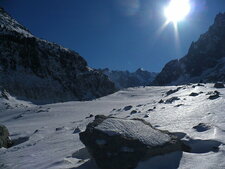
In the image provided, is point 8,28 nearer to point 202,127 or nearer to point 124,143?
point 202,127

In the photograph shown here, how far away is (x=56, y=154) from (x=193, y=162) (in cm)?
377

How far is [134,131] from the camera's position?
573 centimetres

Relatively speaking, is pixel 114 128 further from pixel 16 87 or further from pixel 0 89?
pixel 16 87

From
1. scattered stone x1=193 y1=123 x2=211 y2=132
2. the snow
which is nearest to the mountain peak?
the snow

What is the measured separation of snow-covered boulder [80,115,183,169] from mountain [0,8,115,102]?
45453 millimetres

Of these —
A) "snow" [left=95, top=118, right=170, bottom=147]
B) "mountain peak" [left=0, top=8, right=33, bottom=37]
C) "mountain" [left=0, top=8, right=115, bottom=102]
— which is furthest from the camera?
"mountain peak" [left=0, top=8, right=33, bottom=37]

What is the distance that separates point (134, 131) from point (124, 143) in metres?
0.49

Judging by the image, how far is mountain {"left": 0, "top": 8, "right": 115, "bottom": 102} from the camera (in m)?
52.2

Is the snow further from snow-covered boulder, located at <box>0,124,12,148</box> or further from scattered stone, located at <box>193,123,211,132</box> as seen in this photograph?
snow-covered boulder, located at <box>0,124,12,148</box>

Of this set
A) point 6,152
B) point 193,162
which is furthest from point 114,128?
point 6,152

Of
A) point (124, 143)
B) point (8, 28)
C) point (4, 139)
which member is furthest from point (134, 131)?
point (8, 28)

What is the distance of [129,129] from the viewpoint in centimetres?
579

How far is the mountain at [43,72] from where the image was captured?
52.2 meters

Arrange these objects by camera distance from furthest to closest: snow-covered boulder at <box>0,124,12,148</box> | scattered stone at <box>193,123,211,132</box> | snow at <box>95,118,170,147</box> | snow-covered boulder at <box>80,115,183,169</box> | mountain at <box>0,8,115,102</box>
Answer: mountain at <box>0,8,115,102</box> → snow-covered boulder at <box>0,124,12,148</box> → scattered stone at <box>193,123,211,132</box> → snow at <box>95,118,170,147</box> → snow-covered boulder at <box>80,115,183,169</box>
